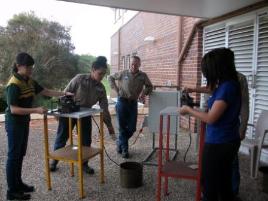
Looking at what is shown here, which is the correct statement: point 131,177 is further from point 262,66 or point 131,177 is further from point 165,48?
→ point 165,48

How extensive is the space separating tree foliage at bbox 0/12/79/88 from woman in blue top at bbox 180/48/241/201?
990 centimetres

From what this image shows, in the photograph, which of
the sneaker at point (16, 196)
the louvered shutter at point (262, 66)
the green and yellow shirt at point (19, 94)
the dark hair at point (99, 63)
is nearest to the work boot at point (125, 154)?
the dark hair at point (99, 63)

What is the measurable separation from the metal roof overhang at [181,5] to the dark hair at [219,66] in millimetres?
2706

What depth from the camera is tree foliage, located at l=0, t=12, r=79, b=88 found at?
11.2 metres

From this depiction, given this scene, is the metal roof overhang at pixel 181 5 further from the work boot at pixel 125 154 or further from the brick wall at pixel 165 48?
the work boot at pixel 125 154

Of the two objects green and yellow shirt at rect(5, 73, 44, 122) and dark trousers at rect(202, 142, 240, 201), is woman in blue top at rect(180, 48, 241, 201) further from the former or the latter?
green and yellow shirt at rect(5, 73, 44, 122)

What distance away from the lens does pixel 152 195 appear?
3.49 m

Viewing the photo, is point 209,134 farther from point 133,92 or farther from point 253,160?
point 133,92

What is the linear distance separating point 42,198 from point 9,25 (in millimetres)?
9725

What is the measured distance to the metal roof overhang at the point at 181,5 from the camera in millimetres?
4648

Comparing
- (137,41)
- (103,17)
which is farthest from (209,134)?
(103,17)

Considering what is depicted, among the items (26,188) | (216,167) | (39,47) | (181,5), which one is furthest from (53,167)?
(39,47)

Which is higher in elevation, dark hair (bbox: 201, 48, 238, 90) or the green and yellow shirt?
dark hair (bbox: 201, 48, 238, 90)

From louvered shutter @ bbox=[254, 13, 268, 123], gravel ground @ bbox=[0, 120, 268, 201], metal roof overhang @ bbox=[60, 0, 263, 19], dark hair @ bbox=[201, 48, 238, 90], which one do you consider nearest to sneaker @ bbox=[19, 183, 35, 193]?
gravel ground @ bbox=[0, 120, 268, 201]
